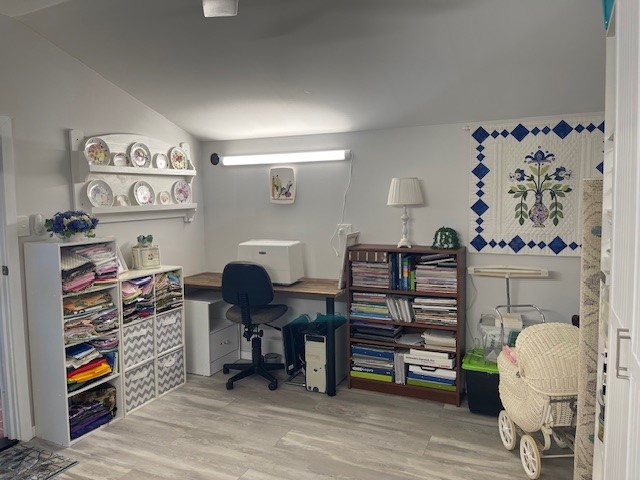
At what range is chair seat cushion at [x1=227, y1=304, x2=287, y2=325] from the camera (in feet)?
12.3

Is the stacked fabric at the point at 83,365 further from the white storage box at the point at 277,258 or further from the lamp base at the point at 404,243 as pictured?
the lamp base at the point at 404,243

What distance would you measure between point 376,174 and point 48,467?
2.86 metres

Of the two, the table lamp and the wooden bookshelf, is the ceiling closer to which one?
the table lamp

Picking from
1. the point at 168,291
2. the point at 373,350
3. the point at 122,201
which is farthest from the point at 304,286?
the point at 122,201

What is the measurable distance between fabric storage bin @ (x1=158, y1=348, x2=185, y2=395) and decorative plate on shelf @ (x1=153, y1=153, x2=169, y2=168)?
4.79 ft

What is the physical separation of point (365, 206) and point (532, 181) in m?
1.23

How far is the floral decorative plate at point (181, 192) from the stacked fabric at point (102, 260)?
101 cm

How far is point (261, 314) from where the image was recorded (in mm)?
3781

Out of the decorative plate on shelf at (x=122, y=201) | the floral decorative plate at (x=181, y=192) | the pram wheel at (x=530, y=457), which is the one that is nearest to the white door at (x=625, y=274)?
the pram wheel at (x=530, y=457)

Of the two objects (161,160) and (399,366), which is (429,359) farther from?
(161,160)

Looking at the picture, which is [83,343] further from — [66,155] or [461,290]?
[461,290]

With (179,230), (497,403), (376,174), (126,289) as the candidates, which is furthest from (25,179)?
(497,403)

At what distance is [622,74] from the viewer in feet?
4.72

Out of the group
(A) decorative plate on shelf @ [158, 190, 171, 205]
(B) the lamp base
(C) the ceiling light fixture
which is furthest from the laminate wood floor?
(C) the ceiling light fixture
